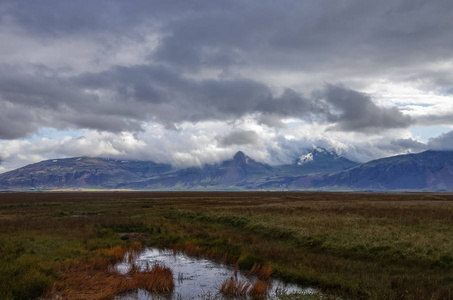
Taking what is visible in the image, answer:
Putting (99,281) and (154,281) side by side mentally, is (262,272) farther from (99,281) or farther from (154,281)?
(99,281)

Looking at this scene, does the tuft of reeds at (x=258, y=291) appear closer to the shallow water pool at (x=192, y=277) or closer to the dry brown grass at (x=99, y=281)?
the shallow water pool at (x=192, y=277)

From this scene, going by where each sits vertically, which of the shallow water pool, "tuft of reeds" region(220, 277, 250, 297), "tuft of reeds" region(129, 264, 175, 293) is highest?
"tuft of reeds" region(129, 264, 175, 293)

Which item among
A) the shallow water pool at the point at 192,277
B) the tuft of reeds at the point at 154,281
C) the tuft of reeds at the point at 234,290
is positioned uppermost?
the tuft of reeds at the point at 154,281

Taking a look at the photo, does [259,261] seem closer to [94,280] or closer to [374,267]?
[374,267]

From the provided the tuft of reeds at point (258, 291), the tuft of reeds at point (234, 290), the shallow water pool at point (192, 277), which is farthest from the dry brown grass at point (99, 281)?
the tuft of reeds at point (258, 291)

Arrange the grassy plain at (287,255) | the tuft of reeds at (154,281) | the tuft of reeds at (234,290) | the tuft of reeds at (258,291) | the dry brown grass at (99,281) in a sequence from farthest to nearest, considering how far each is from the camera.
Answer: the tuft of reeds at (154,281)
the tuft of reeds at (234,290)
the grassy plain at (287,255)
the tuft of reeds at (258,291)
the dry brown grass at (99,281)

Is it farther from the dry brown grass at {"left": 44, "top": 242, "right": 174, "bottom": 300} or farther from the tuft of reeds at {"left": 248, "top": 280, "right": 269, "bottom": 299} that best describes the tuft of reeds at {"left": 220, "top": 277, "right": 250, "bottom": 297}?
the dry brown grass at {"left": 44, "top": 242, "right": 174, "bottom": 300}

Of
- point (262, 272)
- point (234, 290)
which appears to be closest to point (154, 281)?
point (234, 290)

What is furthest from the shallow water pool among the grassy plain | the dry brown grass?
the grassy plain

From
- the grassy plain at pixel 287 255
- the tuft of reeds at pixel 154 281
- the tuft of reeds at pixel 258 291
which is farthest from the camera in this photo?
the tuft of reeds at pixel 154 281

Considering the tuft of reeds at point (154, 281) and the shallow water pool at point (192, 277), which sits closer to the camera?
the shallow water pool at point (192, 277)

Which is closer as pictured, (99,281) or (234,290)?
(234,290)

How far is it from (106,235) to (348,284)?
24774 millimetres

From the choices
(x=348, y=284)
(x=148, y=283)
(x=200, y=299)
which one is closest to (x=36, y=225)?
(x=148, y=283)
